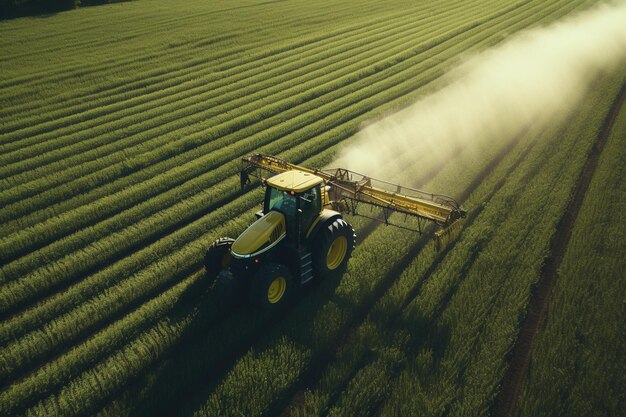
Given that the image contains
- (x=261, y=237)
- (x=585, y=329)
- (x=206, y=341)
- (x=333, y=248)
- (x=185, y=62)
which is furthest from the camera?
(x=185, y=62)

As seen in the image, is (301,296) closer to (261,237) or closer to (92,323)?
(261,237)

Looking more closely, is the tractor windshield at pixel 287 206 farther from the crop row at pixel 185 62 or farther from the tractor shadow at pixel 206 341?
the crop row at pixel 185 62

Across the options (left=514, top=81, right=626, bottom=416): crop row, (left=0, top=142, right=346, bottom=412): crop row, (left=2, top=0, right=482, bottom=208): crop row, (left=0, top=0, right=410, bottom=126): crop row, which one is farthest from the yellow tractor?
(left=0, top=0, right=410, bottom=126): crop row

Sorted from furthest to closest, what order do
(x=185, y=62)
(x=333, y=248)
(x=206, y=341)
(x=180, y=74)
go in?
(x=185, y=62) < (x=180, y=74) < (x=333, y=248) < (x=206, y=341)

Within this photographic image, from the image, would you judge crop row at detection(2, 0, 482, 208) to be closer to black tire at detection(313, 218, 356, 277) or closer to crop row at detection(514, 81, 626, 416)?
black tire at detection(313, 218, 356, 277)

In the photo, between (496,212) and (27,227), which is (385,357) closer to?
(496,212)

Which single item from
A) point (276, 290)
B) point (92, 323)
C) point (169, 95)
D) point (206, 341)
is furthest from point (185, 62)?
point (206, 341)

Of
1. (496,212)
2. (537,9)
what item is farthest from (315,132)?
(537,9)
